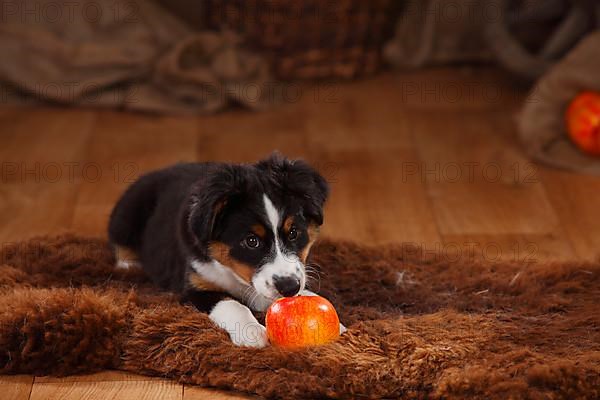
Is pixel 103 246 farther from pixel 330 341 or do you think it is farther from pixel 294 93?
pixel 294 93

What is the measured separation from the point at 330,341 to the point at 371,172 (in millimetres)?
1606

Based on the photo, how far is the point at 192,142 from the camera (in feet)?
14.7

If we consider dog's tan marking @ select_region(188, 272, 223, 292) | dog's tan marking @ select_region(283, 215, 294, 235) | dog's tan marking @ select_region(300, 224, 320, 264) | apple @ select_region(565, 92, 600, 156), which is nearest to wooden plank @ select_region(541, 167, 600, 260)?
apple @ select_region(565, 92, 600, 156)

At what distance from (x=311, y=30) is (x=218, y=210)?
2.46 meters

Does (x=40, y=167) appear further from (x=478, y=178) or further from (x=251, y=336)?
(x=251, y=336)

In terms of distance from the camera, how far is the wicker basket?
5.00 m

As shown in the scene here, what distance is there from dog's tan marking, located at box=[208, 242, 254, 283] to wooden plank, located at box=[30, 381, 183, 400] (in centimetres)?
34

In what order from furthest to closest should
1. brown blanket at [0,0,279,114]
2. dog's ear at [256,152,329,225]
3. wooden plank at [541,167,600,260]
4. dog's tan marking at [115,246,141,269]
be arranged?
brown blanket at [0,0,279,114] < wooden plank at [541,167,600,260] < dog's tan marking at [115,246,141,269] < dog's ear at [256,152,329,225]

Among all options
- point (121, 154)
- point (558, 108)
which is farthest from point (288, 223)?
point (558, 108)

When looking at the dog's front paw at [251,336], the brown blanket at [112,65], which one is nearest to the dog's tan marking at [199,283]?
the dog's front paw at [251,336]

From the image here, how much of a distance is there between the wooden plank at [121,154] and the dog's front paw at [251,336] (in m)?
1.03

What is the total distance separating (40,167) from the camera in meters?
4.26

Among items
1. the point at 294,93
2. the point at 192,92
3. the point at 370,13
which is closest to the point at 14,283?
the point at 192,92

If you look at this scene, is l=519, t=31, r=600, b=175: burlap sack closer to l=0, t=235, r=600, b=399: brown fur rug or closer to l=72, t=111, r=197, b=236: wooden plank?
l=0, t=235, r=600, b=399: brown fur rug
